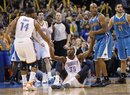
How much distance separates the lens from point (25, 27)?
31.7ft

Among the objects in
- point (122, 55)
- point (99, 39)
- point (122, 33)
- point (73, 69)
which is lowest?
point (73, 69)

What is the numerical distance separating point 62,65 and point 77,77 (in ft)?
1.64

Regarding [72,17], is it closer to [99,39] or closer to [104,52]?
[99,39]

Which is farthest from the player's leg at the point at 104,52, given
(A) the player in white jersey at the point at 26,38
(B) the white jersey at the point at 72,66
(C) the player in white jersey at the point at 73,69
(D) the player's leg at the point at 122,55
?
(A) the player in white jersey at the point at 26,38

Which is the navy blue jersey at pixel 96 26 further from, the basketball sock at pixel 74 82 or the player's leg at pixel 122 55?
the basketball sock at pixel 74 82

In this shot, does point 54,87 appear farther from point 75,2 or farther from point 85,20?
point 75,2

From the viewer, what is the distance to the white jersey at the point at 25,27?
965 cm

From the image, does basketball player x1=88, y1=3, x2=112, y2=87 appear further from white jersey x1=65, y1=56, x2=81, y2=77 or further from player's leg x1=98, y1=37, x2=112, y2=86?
white jersey x1=65, y1=56, x2=81, y2=77

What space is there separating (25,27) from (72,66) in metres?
1.52

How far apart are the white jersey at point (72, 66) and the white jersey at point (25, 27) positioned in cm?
126

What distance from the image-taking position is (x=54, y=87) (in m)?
9.95

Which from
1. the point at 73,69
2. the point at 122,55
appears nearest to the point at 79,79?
the point at 73,69

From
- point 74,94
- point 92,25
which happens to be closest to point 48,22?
point 92,25

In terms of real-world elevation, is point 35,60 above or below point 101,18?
below
